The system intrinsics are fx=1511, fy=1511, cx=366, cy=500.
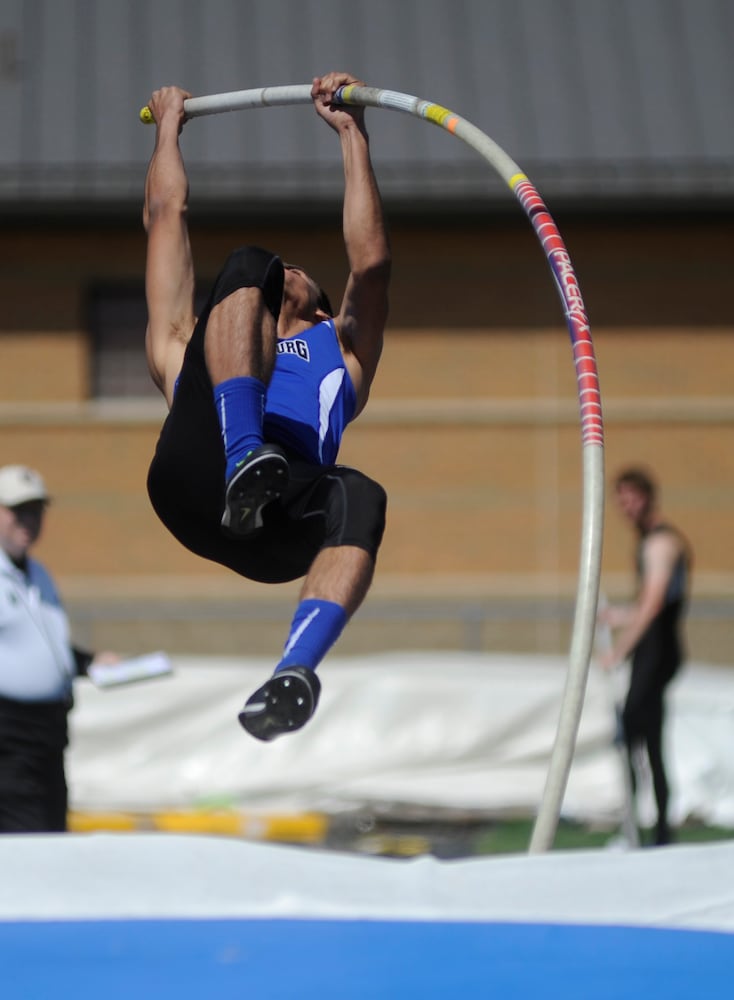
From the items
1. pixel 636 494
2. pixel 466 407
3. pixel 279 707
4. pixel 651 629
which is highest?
pixel 466 407

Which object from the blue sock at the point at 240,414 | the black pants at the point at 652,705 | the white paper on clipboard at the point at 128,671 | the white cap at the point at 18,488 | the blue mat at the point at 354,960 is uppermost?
the blue sock at the point at 240,414

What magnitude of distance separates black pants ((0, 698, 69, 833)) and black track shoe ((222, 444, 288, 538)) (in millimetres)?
2549

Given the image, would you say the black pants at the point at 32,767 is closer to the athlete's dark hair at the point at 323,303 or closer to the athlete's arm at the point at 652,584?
the athlete's dark hair at the point at 323,303

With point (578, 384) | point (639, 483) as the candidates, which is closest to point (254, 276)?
point (578, 384)

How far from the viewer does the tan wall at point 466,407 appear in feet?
45.9

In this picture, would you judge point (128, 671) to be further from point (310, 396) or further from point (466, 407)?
point (466, 407)

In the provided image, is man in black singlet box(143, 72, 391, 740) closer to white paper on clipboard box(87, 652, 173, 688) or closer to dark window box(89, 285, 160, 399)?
white paper on clipboard box(87, 652, 173, 688)

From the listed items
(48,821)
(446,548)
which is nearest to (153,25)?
(446,548)

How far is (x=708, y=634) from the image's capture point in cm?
1330

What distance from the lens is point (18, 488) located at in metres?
6.48

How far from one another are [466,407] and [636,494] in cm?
578

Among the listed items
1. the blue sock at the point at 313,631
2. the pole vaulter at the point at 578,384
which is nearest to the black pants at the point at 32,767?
the pole vaulter at the point at 578,384

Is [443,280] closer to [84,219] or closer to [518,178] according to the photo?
[84,219]

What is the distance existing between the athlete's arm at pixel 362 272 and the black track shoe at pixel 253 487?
100 cm
